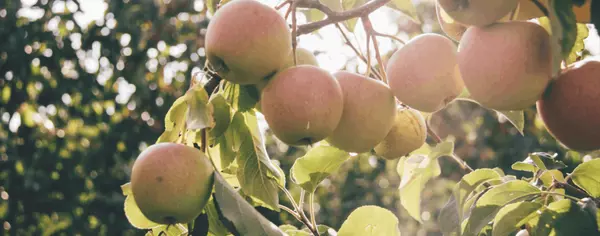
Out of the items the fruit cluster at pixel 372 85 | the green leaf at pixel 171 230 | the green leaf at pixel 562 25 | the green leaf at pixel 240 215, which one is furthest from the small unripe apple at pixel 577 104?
the green leaf at pixel 171 230

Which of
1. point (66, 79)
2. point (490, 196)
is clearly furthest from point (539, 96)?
point (66, 79)

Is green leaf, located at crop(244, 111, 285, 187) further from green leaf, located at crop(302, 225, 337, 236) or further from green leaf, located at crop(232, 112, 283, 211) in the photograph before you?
green leaf, located at crop(302, 225, 337, 236)

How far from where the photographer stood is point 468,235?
0.95 meters

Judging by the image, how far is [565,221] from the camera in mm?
917

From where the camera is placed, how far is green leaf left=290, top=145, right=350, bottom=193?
3.75 ft

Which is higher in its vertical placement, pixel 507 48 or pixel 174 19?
pixel 507 48

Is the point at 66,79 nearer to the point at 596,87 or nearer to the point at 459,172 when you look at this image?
the point at 459,172

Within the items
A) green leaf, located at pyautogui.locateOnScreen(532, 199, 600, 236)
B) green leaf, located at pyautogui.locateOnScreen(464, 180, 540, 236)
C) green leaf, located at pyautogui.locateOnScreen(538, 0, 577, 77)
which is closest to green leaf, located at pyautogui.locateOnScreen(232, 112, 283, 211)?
green leaf, located at pyautogui.locateOnScreen(464, 180, 540, 236)

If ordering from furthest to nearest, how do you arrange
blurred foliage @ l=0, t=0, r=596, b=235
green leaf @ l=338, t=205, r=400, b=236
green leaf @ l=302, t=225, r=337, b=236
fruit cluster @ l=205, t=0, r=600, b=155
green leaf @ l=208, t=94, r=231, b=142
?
blurred foliage @ l=0, t=0, r=596, b=235
green leaf @ l=302, t=225, r=337, b=236
green leaf @ l=338, t=205, r=400, b=236
green leaf @ l=208, t=94, r=231, b=142
fruit cluster @ l=205, t=0, r=600, b=155

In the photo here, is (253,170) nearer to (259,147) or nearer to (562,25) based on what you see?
(259,147)

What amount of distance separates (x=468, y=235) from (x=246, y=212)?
0.35 metres

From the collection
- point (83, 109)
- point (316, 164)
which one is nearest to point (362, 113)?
point (316, 164)

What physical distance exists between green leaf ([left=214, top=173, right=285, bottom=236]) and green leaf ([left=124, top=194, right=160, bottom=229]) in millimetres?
261

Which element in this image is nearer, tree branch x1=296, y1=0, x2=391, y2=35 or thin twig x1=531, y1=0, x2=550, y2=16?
thin twig x1=531, y1=0, x2=550, y2=16
